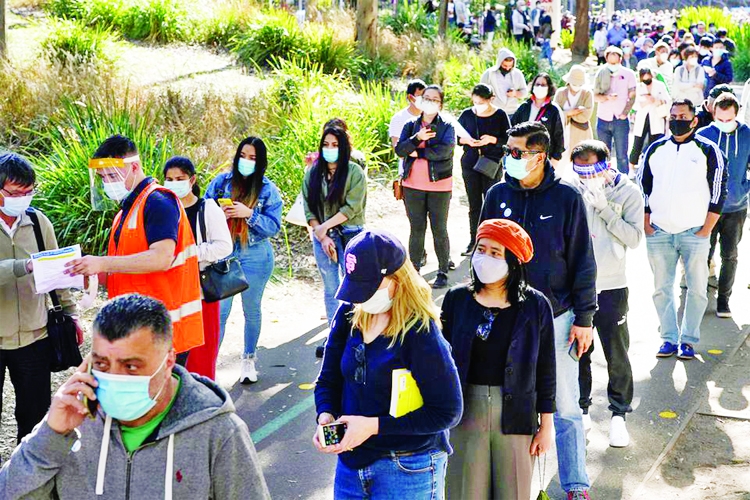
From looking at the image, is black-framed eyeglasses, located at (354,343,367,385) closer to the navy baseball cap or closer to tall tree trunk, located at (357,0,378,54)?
the navy baseball cap

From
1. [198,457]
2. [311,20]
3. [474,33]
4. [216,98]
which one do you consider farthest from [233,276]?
[474,33]

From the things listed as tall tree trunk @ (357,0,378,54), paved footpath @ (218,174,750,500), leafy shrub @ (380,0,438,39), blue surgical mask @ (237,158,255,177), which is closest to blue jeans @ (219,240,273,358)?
paved footpath @ (218,174,750,500)

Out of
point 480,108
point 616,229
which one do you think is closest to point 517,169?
point 616,229

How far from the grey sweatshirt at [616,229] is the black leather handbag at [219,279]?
2350mm

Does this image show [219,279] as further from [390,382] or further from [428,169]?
[428,169]

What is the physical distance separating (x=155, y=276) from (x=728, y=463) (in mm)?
3739

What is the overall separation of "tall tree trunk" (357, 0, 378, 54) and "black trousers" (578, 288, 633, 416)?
50.2 ft

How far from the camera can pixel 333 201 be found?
28.7 ft

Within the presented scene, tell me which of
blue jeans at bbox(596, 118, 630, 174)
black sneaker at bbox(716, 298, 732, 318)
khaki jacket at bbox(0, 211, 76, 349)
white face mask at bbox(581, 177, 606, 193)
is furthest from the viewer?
blue jeans at bbox(596, 118, 630, 174)

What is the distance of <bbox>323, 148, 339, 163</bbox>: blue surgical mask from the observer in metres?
8.67

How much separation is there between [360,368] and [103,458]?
139 centimetres

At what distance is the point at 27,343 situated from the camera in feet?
19.9

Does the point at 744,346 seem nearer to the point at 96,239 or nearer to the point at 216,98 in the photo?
the point at 96,239

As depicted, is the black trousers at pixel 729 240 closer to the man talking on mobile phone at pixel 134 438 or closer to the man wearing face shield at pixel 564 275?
the man wearing face shield at pixel 564 275
